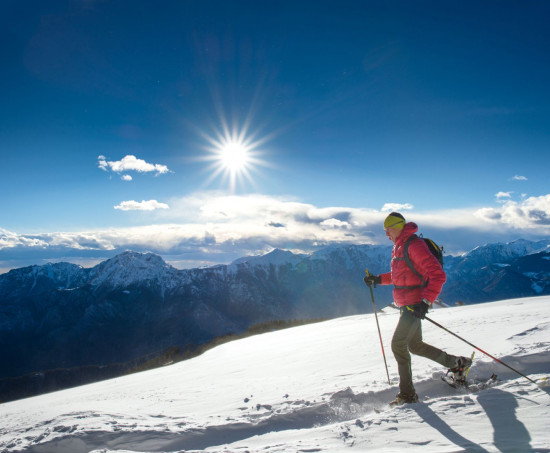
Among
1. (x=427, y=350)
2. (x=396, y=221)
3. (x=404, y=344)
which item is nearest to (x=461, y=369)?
(x=427, y=350)

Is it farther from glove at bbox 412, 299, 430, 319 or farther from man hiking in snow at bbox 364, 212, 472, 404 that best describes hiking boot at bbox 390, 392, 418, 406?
glove at bbox 412, 299, 430, 319

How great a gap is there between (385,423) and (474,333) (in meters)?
6.00

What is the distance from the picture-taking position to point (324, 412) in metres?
4.76

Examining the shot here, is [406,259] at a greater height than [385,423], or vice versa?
[406,259]

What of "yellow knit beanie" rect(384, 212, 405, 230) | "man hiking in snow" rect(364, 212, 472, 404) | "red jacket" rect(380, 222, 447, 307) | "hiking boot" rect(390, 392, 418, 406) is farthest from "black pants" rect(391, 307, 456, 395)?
"yellow knit beanie" rect(384, 212, 405, 230)

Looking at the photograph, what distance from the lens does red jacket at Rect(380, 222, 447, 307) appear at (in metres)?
4.91

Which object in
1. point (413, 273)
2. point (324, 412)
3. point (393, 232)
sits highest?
point (393, 232)

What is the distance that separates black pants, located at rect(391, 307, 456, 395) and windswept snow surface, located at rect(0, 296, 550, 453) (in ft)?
1.34

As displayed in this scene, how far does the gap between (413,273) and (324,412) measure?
246 cm

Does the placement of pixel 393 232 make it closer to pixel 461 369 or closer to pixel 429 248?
pixel 429 248

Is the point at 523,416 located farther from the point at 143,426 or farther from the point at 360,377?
the point at 143,426

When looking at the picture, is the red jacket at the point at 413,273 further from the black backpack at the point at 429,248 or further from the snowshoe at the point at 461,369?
the snowshoe at the point at 461,369

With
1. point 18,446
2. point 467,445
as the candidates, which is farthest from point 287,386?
point 18,446

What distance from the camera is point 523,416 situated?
11.5ft
